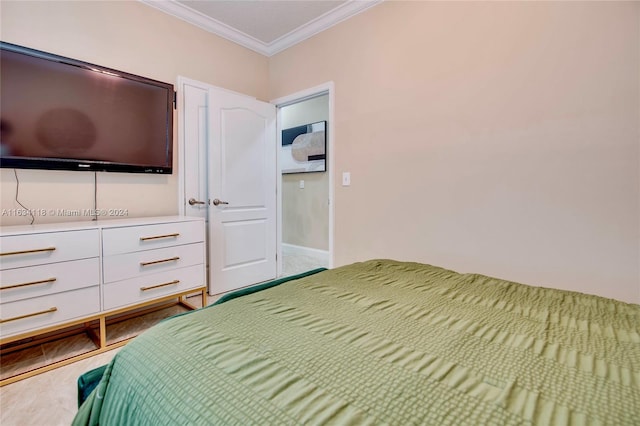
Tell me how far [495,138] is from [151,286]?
8.05 feet

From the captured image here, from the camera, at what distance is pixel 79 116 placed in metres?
2.04

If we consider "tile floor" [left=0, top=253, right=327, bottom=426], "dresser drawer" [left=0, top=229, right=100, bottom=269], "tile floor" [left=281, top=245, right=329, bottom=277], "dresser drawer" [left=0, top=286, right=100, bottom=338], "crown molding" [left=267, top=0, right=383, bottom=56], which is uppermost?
"crown molding" [left=267, top=0, right=383, bottom=56]

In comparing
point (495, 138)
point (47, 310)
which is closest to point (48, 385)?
point (47, 310)

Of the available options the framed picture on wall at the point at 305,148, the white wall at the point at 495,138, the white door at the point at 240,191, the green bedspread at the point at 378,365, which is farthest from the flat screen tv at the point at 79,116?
the framed picture on wall at the point at 305,148

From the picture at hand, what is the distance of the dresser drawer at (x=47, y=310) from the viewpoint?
1552 millimetres

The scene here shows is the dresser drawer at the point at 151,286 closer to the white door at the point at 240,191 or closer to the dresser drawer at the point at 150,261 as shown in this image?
the dresser drawer at the point at 150,261

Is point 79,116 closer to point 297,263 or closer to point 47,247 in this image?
point 47,247

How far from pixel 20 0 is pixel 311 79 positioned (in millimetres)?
2079

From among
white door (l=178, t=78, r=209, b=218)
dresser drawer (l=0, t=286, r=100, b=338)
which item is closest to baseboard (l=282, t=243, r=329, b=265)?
white door (l=178, t=78, r=209, b=218)

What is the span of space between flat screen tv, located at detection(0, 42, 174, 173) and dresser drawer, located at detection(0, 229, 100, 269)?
0.59 m

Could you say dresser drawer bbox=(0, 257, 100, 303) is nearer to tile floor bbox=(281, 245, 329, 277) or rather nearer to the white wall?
the white wall

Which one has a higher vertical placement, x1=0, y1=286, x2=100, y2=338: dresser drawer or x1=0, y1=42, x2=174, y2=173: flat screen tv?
x1=0, y1=42, x2=174, y2=173: flat screen tv

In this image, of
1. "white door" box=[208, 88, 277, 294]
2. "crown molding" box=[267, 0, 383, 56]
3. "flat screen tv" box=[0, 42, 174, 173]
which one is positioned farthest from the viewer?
"white door" box=[208, 88, 277, 294]

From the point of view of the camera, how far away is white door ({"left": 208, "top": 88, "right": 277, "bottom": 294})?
9.13ft
